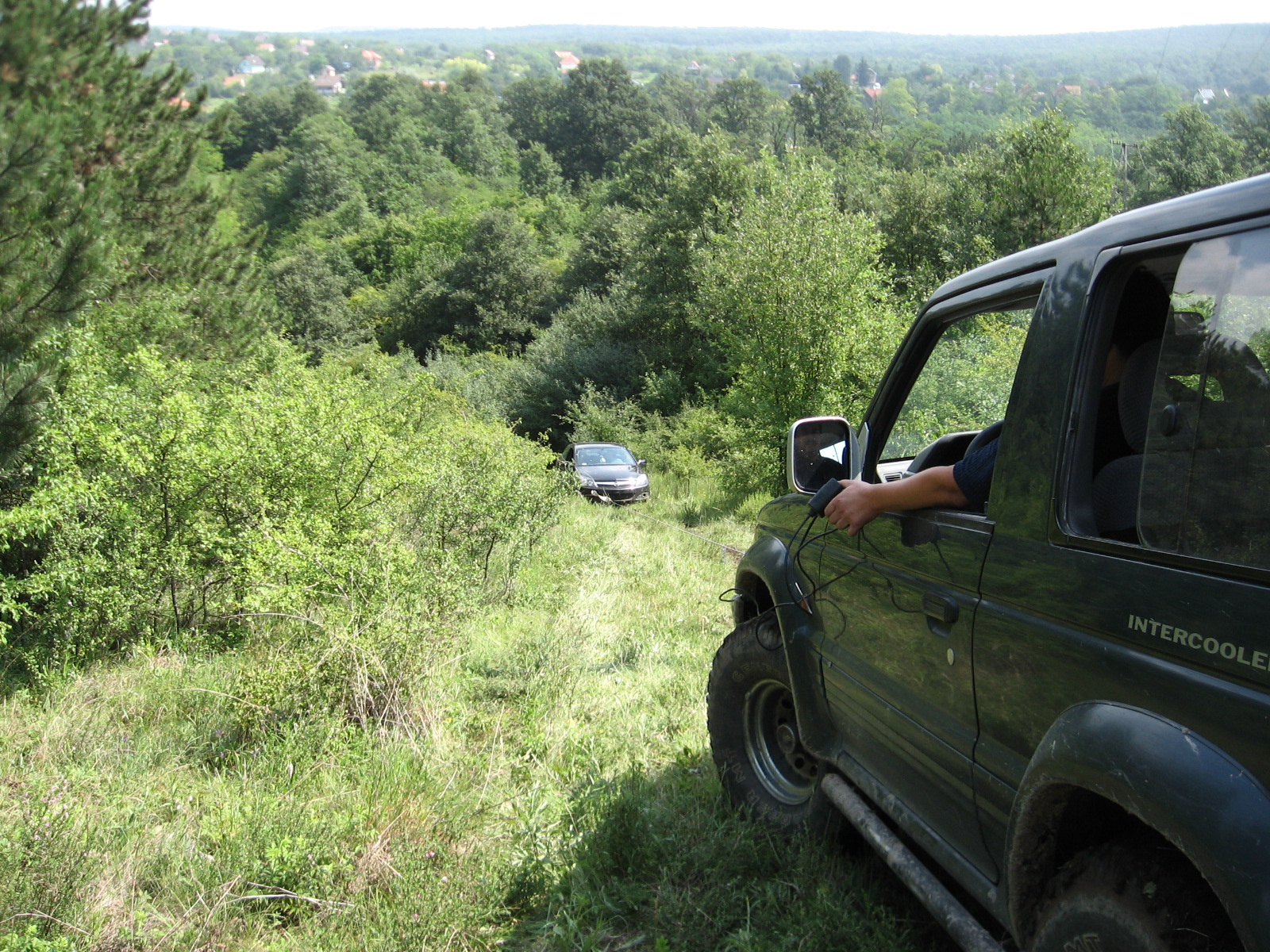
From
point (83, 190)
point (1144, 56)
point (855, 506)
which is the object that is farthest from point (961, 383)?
point (1144, 56)

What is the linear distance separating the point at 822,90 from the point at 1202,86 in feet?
239

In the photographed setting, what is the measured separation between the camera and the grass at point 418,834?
3.25 metres

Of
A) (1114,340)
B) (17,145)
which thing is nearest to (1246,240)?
(1114,340)

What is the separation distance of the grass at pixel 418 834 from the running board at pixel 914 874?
40 centimetres

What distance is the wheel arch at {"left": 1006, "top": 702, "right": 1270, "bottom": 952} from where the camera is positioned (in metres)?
1.42

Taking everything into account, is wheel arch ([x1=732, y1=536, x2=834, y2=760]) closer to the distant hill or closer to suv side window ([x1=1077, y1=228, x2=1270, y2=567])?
suv side window ([x1=1077, y1=228, x2=1270, y2=567])

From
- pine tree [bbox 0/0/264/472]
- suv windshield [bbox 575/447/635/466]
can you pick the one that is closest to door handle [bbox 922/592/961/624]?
pine tree [bbox 0/0/264/472]

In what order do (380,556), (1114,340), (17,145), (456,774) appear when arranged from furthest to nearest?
1. (17,145)
2. (380,556)
3. (456,774)
4. (1114,340)

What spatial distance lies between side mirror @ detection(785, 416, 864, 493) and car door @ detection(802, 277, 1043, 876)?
0.15 metres

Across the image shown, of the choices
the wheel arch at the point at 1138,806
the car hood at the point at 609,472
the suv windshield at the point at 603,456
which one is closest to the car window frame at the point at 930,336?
the wheel arch at the point at 1138,806

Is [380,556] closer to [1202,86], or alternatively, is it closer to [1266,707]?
[1266,707]

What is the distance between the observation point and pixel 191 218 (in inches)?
656

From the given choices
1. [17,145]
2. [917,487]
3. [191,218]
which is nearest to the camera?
[917,487]

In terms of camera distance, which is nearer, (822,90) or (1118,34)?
(822,90)
